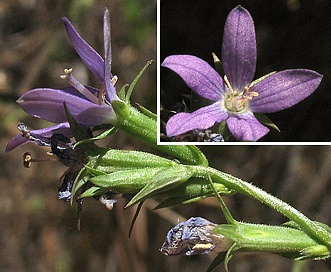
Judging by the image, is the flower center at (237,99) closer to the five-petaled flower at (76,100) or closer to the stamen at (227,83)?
the stamen at (227,83)

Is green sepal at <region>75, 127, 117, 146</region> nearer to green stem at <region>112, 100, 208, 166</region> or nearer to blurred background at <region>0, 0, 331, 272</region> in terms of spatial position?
green stem at <region>112, 100, 208, 166</region>

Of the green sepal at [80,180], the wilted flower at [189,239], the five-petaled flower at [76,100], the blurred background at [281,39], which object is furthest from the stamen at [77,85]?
the blurred background at [281,39]

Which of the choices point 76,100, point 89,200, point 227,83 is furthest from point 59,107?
point 89,200

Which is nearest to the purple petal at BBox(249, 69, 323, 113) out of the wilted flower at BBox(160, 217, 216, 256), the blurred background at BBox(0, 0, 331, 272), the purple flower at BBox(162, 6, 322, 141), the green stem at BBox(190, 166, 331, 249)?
the purple flower at BBox(162, 6, 322, 141)

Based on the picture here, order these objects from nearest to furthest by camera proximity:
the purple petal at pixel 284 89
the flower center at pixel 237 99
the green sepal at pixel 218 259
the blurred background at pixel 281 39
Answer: the green sepal at pixel 218 259 → the purple petal at pixel 284 89 → the flower center at pixel 237 99 → the blurred background at pixel 281 39

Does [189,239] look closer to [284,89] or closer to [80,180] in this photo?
[80,180]

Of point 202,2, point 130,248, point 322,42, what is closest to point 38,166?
point 130,248

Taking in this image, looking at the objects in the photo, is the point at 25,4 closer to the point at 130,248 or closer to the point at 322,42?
the point at 130,248
